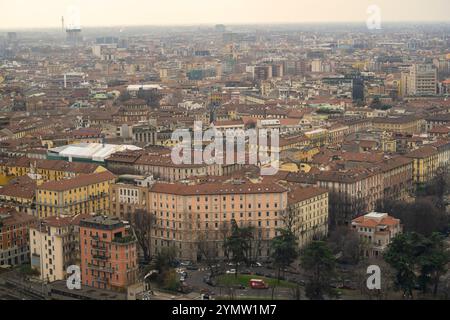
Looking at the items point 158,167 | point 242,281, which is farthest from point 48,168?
point 242,281

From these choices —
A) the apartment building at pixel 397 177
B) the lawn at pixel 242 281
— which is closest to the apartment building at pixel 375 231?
the lawn at pixel 242 281

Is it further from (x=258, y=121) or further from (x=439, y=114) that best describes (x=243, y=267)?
(x=439, y=114)

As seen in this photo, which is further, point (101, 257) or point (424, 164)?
point (424, 164)

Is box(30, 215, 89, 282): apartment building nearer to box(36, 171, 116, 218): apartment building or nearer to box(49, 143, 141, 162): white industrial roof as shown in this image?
box(36, 171, 116, 218): apartment building

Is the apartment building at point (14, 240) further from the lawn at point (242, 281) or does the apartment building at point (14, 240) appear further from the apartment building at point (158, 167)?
the apartment building at point (158, 167)

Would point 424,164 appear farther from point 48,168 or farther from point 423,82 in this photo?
point 423,82

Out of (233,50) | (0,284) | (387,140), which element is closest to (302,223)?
(0,284)
